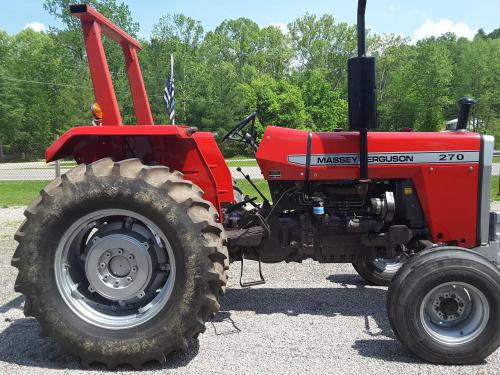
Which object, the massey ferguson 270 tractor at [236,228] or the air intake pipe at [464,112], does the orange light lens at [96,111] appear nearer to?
the massey ferguson 270 tractor at [236,228]

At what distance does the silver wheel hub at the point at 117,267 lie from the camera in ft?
10.0

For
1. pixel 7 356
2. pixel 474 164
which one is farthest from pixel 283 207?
pixel 7 356

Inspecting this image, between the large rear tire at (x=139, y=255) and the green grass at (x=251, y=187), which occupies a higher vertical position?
the large rear tire at (x=139, y=255)

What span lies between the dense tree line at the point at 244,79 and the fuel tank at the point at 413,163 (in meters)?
21.0

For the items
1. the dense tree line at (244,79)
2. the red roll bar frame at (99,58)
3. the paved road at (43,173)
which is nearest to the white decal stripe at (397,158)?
the red roll bar frame at (99,58)

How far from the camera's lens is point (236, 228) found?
3787 millimetres

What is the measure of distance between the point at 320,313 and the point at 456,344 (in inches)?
46.2

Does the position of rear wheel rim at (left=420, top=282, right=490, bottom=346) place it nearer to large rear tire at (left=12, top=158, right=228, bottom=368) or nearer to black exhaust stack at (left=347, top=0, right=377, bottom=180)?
black exhaust stack at (left=347, top=0, right=377, bottom=180)

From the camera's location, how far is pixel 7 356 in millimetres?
3082

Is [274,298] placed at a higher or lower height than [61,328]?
lower

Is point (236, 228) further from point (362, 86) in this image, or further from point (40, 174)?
point (40, 174)

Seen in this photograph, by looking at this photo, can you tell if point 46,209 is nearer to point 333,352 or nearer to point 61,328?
point 61,328

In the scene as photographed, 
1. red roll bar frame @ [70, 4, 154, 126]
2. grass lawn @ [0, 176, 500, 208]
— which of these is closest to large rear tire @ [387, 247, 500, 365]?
red roll bar frame @ [70, 4, 154, 126]

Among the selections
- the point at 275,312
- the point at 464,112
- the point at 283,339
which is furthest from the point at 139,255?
the point at 464,112
